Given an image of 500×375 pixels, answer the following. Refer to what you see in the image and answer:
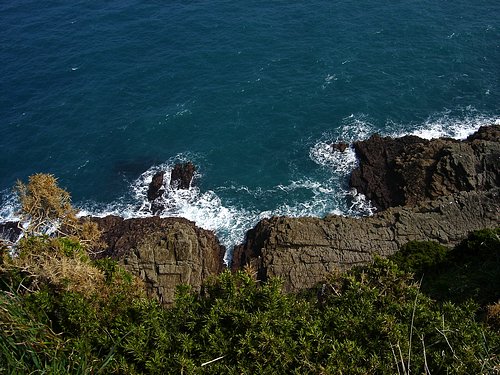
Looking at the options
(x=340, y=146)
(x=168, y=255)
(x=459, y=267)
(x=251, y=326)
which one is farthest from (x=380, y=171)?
(x=251, y=326)

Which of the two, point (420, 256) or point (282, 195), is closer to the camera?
point (420, 256)

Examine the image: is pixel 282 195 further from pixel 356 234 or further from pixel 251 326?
pixel 251 326

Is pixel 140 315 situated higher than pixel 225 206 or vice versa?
pixel 140 315

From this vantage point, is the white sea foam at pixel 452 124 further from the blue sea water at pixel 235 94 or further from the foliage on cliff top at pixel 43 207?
the foliage on cliff top at pixel 43 207

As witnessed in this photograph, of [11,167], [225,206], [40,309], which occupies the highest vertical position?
[40,309]

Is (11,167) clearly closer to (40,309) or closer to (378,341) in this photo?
(40,309)

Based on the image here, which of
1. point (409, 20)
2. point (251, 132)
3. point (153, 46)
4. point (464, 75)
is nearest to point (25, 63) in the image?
point (153, 46)

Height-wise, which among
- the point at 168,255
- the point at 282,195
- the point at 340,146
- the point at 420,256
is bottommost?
the point at 282,195
